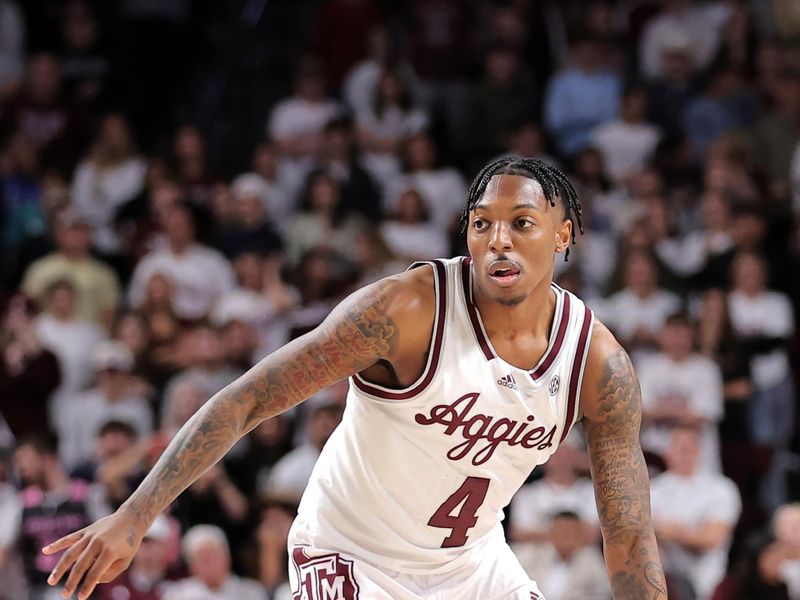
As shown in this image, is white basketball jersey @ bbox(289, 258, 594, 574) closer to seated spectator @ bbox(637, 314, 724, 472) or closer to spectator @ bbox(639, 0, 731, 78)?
seated spectator @ bbox(637, 314, 724, 472)

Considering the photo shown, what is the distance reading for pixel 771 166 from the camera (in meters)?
11.2

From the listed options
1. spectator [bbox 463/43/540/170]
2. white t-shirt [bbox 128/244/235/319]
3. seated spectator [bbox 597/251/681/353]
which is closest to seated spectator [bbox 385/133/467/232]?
spectator [bbox 463/43/540/170]

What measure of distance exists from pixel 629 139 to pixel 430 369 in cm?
738

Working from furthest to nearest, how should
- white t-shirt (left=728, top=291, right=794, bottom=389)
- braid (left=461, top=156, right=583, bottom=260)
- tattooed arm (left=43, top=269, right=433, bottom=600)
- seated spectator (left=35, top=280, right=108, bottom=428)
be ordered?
seated spectator (left=35, top=280, right=108, bottom=428), white t-shirt (left=728, top=291, right=794, bottom=389), braid (left=461, top=156, right=583, bottom=260), tattooed arm (left=43, top=269, right=433, bottom=600)

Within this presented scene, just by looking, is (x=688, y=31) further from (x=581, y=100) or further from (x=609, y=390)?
(x=609, y=390)

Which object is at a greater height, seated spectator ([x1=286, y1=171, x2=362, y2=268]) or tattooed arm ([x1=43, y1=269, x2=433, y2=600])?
seated spectator ([x1=286, y1=171, x2=362, y2=268])

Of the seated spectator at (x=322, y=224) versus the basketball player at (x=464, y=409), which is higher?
the seated spectator at (x=322, y=224)

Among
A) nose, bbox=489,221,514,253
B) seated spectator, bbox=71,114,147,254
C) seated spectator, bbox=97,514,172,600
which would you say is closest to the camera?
nose, bbox=489,221,514,253

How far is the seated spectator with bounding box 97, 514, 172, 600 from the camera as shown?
822 cm

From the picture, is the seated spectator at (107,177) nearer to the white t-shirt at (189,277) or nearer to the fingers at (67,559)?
the white t-shirt at (189,277)

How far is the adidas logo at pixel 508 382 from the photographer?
183 inches

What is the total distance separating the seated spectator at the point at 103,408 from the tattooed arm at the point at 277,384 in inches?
214

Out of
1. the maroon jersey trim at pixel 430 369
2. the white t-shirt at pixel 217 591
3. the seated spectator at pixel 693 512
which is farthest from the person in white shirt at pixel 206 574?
the maroon jersey trim at pixel 430 369

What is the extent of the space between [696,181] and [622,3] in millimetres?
2654
